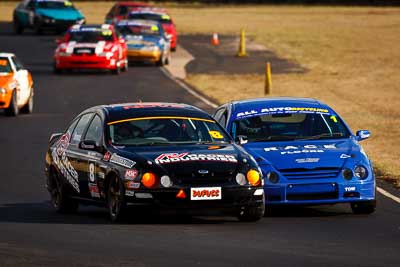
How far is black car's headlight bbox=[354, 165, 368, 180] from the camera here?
1511cm

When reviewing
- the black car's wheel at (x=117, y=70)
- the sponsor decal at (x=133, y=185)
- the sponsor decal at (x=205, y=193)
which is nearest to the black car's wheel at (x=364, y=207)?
the sponsor decal at (x=205, y=193)

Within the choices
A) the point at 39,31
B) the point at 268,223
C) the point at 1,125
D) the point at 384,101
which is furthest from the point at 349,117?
the point at 39,31

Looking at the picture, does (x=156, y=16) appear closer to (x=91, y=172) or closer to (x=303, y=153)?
(x=303, y=153)

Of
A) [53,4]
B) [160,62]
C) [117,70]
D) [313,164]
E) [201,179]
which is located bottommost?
[53,4]

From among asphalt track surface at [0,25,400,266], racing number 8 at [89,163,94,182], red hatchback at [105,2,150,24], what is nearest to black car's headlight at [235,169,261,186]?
asphalt track surface at [0,25,400,266]

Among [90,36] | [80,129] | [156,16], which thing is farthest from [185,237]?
[156,16]

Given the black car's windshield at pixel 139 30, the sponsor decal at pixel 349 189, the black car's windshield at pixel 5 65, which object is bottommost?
the black car's windshield at pixel 139 30

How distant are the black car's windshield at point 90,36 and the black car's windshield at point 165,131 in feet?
90.4

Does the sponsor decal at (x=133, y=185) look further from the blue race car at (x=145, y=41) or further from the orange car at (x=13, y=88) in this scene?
the blue race car at (x=145, y=41)

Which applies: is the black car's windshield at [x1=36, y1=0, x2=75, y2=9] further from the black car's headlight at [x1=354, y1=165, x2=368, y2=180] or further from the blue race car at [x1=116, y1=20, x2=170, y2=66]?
the black car's headlight at [x1=354, y1=165, x2=368, y2=180]

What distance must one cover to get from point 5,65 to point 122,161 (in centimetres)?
1775

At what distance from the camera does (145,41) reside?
149 feet

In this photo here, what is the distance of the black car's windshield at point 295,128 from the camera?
53.5 ft

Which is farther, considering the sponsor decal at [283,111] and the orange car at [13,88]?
the orange car at [13,88]
